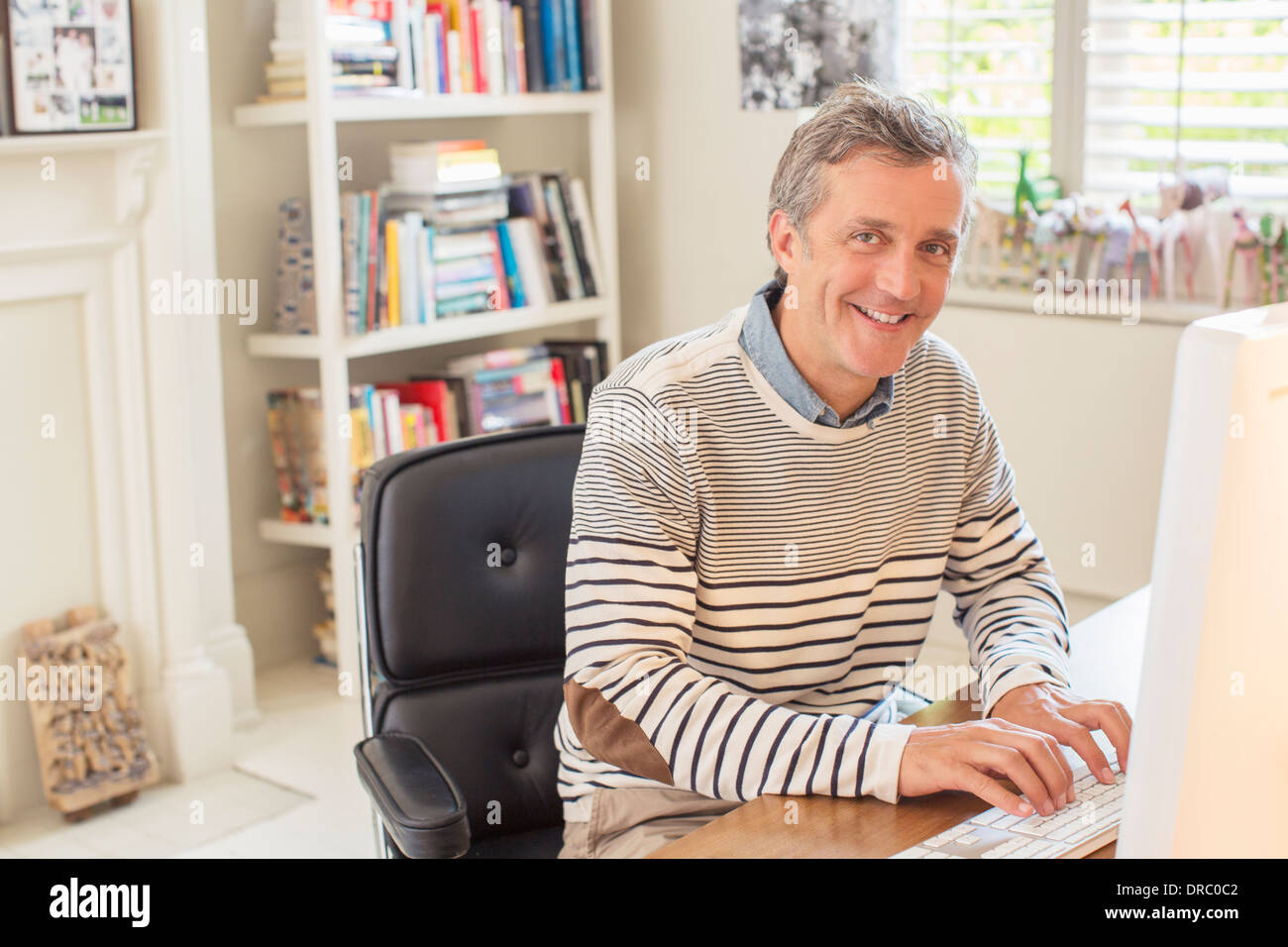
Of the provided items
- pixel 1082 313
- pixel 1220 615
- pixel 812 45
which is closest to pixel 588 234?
pixel 812 45

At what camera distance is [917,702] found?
1598mm

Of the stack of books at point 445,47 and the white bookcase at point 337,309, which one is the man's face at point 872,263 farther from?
the stack of books at point 445,47

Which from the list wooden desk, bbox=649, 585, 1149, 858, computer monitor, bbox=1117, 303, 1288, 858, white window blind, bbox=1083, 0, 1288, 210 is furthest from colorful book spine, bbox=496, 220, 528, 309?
computer monitor, bbox=1117, 303, 1288, 858

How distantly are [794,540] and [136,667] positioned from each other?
197 cm

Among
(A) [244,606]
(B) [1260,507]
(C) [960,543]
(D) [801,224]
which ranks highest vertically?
(D) [801,224]

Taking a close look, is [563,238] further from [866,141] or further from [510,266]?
[866,141]

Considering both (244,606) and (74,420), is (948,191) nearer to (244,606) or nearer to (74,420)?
(74,420)

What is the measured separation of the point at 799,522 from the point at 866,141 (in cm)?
37

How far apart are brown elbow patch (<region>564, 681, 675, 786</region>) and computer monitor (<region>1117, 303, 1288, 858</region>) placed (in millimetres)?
606

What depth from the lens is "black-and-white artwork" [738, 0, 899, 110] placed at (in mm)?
3463

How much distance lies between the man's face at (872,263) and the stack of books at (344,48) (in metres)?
1.96

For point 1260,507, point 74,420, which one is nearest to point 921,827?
point 1260,507

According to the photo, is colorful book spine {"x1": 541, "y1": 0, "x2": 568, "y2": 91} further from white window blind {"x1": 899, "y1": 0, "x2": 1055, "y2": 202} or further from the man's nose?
the man's nose

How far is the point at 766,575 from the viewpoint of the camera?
4.50 ft
